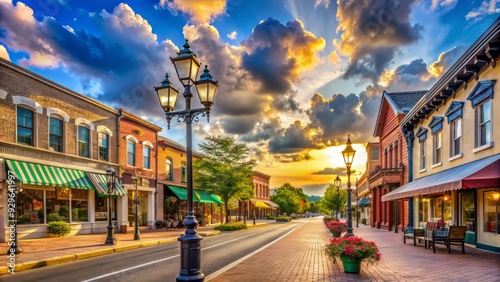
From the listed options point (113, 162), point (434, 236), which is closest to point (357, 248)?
point (434, 236)

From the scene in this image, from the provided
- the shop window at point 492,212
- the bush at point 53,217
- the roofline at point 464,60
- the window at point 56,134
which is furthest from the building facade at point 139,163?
the shop window at point 492,212

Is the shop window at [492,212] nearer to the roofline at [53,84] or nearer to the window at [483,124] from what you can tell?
the window at [483,124]

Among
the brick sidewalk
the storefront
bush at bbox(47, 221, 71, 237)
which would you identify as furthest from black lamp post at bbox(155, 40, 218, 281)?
bush at bbox(47, 221, 71, 237)

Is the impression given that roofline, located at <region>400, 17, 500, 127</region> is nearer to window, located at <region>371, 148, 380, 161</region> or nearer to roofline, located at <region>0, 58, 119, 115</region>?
roofline, located at <region>0, 58, 119, 115</region>

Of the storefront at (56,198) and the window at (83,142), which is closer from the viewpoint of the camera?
the storefront at (56,198)

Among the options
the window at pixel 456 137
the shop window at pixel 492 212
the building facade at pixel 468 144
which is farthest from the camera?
the window at pixel 456 137

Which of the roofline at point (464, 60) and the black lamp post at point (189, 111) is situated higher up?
the roofline at point (464, 60)

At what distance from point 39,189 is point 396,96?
988 inches

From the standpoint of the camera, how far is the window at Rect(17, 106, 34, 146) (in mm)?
19078

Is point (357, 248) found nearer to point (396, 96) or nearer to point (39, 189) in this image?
point (39, 189)

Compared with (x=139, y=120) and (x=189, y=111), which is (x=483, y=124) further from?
(x=139, y=120)

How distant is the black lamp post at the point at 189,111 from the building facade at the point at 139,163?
61.2 feet

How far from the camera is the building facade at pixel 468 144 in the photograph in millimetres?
12516

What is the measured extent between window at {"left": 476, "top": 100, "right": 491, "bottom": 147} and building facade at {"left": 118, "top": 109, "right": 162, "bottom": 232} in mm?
19686
